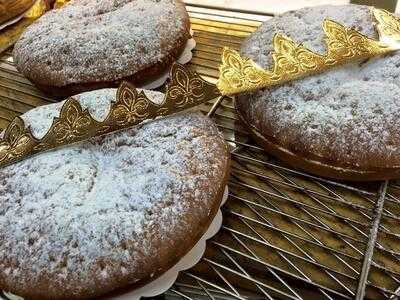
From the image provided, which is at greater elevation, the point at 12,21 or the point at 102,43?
the point at 102,43

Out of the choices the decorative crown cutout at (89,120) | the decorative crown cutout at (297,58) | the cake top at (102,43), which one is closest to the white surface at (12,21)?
the cake top at (102,43)

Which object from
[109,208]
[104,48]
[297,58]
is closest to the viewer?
[109,208]

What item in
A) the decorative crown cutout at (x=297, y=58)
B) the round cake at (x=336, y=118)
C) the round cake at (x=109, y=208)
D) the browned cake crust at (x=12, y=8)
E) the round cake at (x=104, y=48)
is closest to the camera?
the round cake at (x=109, y=208)

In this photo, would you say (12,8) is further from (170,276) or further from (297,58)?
(170,276)

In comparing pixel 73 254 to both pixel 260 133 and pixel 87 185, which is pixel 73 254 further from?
pixel 260 133

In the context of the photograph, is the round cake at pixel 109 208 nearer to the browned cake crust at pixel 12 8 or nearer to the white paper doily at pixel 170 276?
the white paper doily at pixel 170 276

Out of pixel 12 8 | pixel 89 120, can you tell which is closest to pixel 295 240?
pixel 89 120

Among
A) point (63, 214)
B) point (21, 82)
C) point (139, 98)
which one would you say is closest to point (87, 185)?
point (63, 214)
